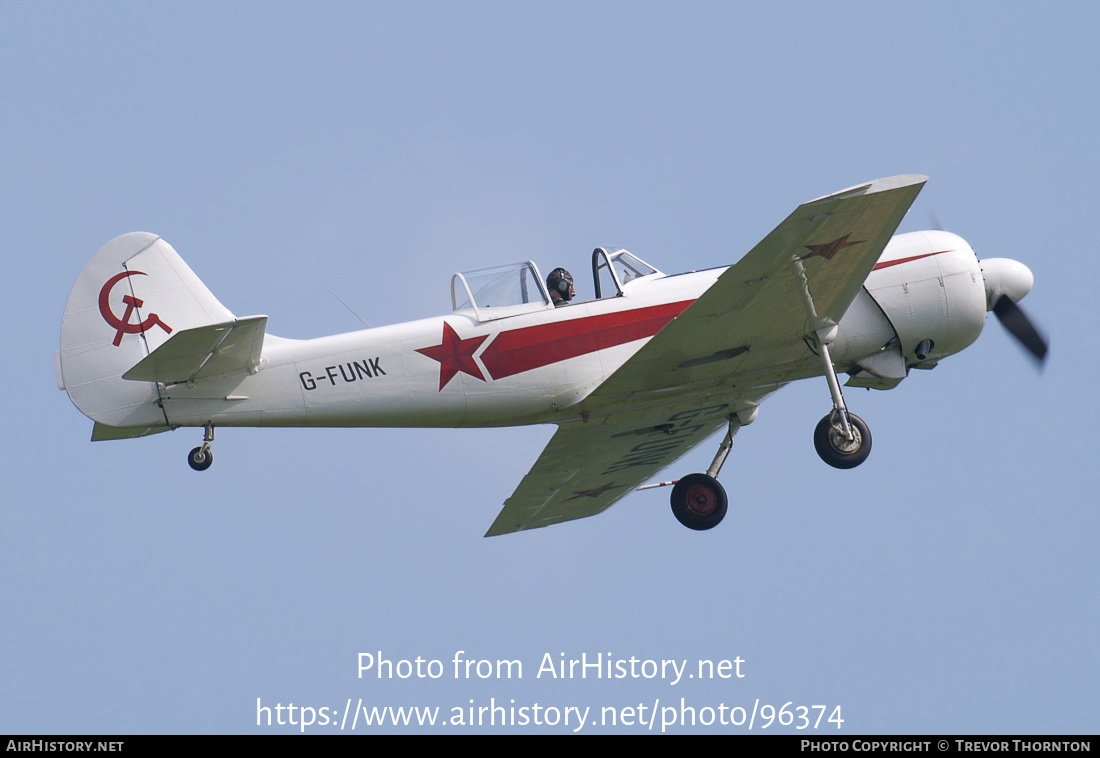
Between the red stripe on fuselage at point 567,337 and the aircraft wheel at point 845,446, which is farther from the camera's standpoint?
the red stripe on fuselage at point 567,337

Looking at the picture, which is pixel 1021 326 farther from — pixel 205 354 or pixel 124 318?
pixel 124 318

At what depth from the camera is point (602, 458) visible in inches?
516

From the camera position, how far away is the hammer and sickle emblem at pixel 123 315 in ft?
37.5

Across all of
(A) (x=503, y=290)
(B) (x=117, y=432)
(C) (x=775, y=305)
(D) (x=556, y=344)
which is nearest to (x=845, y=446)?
(C) (x=775, y=305)

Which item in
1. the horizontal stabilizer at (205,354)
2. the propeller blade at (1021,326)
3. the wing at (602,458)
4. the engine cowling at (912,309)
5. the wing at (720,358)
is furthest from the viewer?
the wing at (602,458)

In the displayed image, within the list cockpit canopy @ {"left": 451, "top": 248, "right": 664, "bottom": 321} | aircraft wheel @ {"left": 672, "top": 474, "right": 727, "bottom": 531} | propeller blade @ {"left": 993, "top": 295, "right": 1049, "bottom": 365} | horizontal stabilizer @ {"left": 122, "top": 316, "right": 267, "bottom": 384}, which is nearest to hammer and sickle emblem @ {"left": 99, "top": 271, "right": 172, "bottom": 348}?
horizontal stabilizer @ {"left": 122, "top": 316, "right": 267, "bottom": 384}

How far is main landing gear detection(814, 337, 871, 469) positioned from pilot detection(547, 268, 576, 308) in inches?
89.6

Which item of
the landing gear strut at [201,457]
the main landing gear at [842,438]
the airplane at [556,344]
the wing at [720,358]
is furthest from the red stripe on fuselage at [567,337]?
the landing gear strut at [201,457]

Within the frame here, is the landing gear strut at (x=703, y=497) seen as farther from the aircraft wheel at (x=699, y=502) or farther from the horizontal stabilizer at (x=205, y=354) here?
the horizontal stabilizer at (x=205, y=354)

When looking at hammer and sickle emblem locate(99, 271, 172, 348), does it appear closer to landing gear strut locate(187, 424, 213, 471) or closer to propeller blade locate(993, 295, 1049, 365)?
landing gear strut locate(187, 424, 213, 471)

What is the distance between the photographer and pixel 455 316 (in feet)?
37.4

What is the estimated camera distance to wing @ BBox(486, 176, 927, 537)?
997cm

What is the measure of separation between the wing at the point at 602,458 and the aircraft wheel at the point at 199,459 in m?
3.35
